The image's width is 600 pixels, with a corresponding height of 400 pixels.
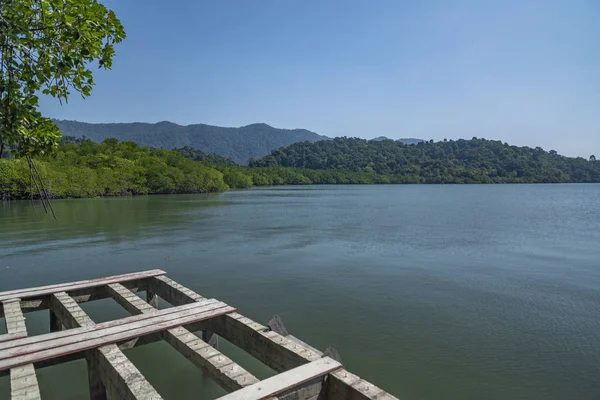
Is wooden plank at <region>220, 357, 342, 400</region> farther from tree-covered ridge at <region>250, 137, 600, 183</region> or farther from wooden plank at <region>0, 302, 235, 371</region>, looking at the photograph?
tree-covered ridge at <region>250, 137, 600, 183</region>

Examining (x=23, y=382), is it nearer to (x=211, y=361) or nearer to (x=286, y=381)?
(x=211, y=361)

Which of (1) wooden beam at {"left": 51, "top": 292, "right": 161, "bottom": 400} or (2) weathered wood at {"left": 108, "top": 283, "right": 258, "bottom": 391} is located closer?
(1) wooden beam at {"left": 51, "top": 292, "right": 161, "bottom": 400}

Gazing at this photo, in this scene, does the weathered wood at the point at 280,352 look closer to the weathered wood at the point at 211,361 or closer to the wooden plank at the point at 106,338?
the wooden plank at the point at 106,338

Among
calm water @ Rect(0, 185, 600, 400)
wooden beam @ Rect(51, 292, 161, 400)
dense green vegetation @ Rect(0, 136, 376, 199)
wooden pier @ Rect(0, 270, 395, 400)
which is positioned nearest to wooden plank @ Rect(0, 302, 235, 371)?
wooden pier @ Rect(0, 270, 395, 400)

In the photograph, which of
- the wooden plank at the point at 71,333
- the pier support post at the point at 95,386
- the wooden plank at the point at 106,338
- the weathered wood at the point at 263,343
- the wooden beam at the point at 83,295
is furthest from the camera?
the wooden beam at the point at 83,295

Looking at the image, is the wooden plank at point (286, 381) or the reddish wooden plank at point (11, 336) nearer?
the wooden plank at point (286, 381)

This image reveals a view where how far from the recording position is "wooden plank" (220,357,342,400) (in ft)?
11.3

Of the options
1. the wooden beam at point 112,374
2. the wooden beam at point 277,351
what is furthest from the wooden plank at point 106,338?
the wooden beam at point 277,351

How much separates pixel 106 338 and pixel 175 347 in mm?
808

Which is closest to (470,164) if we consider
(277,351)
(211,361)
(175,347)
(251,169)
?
(251,169)

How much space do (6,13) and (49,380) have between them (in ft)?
17.6

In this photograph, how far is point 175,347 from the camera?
16.2 ft

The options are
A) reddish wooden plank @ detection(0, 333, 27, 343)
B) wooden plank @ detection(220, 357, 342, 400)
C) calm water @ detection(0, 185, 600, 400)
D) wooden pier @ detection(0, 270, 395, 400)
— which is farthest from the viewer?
calm water @ detection(0, 185, 600, 400)

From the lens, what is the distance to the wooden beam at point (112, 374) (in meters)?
3.65
